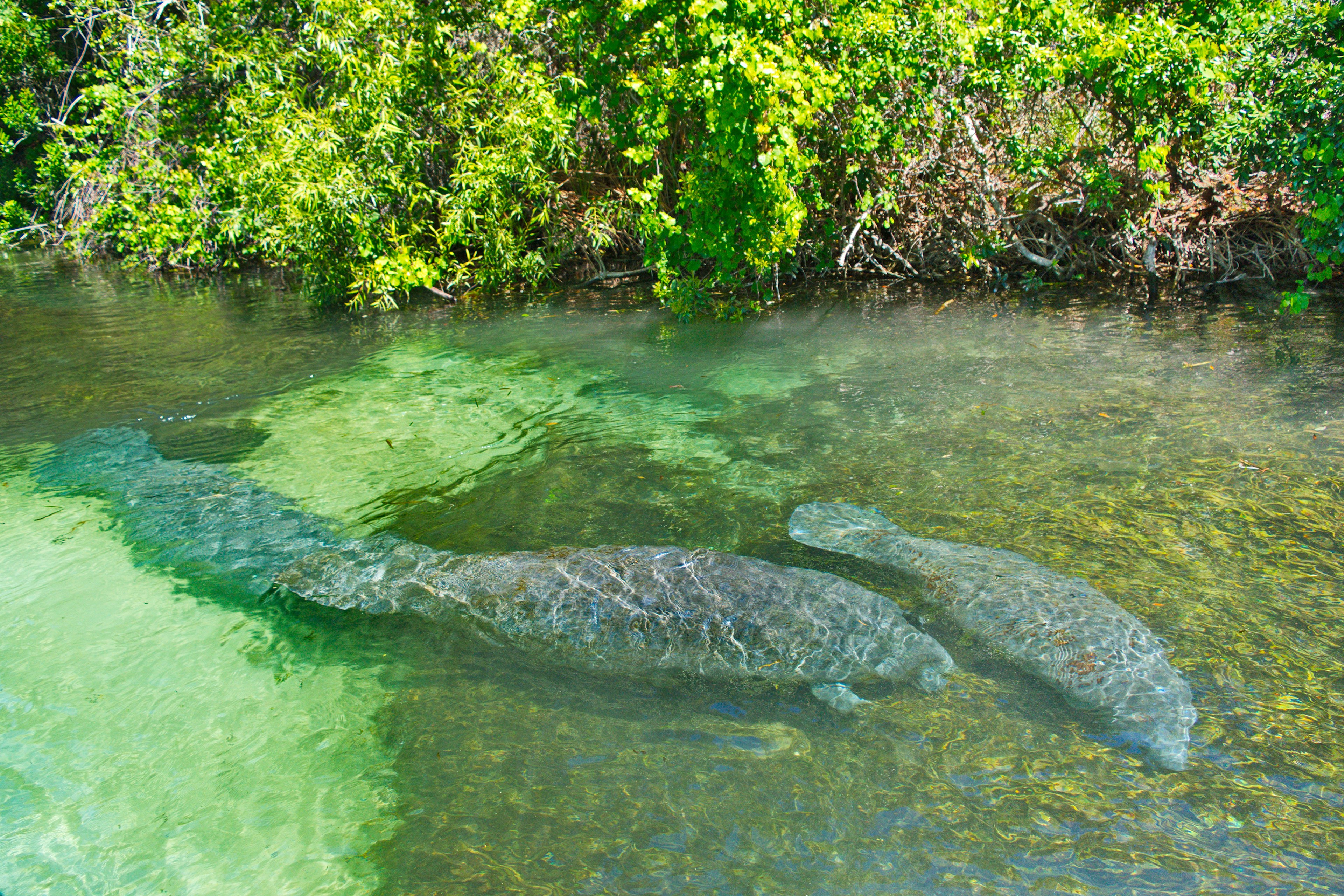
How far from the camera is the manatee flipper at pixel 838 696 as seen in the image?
3.26 metres

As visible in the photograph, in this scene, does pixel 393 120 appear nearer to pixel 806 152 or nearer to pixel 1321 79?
pixel 806 152

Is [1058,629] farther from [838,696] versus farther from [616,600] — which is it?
[616,600]

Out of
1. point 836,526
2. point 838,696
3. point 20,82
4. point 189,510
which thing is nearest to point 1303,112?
point 836,526

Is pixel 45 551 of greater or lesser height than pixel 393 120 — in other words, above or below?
below

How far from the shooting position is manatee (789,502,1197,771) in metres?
3.08

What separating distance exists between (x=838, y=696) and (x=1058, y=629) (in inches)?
36.3

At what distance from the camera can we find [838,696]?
330cm

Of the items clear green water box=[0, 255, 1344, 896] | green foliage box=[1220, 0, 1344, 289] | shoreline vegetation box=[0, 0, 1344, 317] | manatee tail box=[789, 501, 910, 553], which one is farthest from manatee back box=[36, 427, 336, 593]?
green foliage box=[1220, 0, 1344, 289]

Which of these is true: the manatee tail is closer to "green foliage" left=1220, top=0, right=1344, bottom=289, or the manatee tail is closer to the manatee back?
the manatee back

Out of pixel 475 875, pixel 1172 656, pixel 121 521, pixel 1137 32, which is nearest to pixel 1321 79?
pixel 1137 32

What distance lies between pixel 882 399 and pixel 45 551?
5.43 metres

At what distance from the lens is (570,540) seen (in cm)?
467

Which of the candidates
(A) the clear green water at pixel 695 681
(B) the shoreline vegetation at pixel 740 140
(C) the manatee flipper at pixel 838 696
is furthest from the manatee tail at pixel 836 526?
(B) the shoreline vegetation at pixel 740 140

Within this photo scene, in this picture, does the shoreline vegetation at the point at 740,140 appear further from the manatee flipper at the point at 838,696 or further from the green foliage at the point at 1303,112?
the manatee flipper at the point at 838,696
